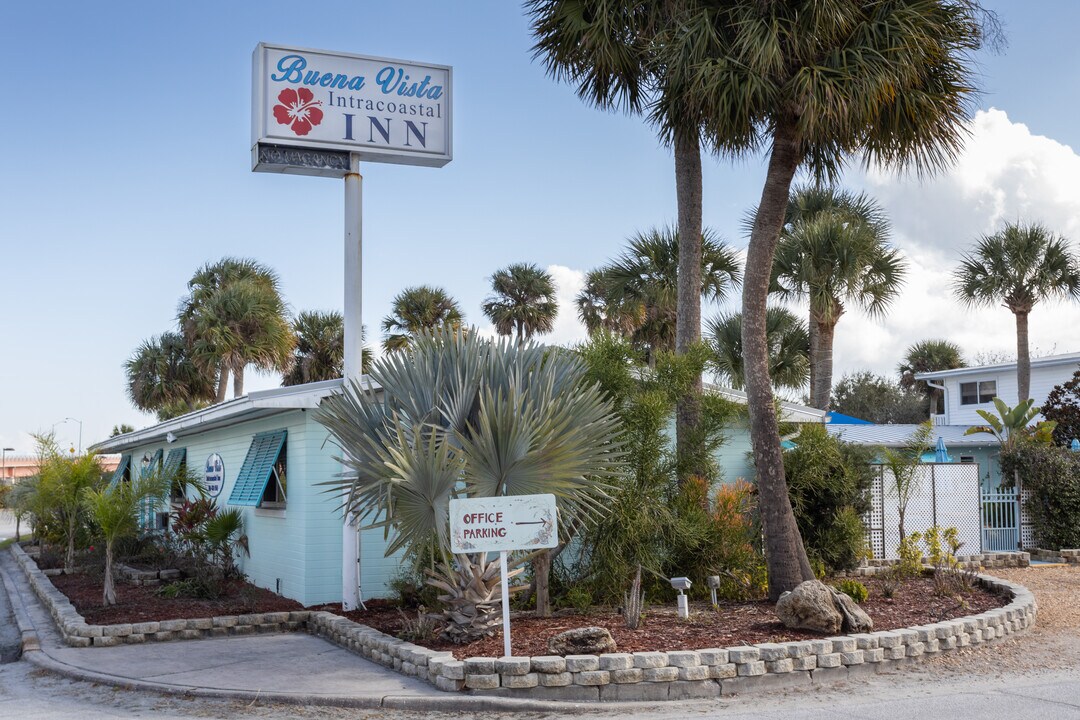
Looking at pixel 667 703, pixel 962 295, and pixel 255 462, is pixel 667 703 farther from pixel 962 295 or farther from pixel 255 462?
pixel 962 295

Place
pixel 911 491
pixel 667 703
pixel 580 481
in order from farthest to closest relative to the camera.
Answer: pixel 911 491, pixel 580 481, pixel 667 703

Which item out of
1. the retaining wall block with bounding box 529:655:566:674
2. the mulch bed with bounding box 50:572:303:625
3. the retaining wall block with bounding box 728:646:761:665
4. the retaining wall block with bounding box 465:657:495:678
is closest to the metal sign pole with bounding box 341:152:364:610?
the mulch bed with bounding box 50:572:303:625

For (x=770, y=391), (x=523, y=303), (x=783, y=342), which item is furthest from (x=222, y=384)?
(x=770, y=391)

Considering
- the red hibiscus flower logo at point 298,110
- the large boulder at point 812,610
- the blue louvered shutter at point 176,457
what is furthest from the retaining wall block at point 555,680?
the blue louvered shutter at point 176,457

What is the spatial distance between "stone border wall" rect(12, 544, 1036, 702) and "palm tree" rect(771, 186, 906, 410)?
489 inches

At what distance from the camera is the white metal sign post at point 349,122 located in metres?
12.4

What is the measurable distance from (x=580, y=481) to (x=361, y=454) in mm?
2190

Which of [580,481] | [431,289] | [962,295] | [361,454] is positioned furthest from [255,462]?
[962,295]

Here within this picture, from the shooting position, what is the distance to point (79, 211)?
693 inches

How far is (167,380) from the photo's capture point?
116 feet

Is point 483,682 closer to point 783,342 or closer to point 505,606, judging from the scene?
point 505,606

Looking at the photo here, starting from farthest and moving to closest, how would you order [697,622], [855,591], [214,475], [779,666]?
[214,475] → [855,591] → [697,622] → [779,666]

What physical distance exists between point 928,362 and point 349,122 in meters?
44.4

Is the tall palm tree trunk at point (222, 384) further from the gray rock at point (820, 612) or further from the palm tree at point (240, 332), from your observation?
the gray rock at point (820, 612)
